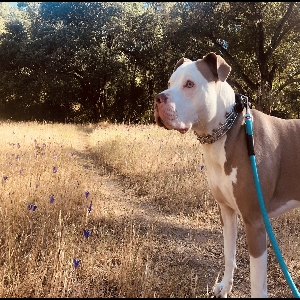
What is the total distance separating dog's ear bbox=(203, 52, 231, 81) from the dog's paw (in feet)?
5.74

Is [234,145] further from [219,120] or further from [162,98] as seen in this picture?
[162,98]

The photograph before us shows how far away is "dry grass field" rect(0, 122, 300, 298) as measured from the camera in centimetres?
277

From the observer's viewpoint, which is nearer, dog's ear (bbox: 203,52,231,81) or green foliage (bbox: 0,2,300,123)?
dog's ear (bbox: 203,52,231,81)

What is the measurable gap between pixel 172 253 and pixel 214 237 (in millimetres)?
789

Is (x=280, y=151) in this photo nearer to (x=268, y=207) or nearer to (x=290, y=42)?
(x=268, y=207)

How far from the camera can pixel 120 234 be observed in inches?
160

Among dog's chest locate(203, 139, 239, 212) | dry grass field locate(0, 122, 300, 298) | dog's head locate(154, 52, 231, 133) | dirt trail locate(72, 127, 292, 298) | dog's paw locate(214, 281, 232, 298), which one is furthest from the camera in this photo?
dirt trail locate(72, 127, 292, 298)

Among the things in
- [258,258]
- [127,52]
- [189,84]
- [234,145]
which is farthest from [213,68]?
[127,52]

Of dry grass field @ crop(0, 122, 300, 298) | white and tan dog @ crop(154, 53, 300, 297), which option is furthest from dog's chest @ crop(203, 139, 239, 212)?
dry grass field @ crop(0, 122, 300, 298)

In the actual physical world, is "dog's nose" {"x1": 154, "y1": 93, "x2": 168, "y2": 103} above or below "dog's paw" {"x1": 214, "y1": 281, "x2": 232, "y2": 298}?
above

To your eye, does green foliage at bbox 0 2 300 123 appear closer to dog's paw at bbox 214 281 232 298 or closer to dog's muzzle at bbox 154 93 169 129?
dog's paw at bbox 214 281 232 298

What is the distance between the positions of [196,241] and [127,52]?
2095 cm

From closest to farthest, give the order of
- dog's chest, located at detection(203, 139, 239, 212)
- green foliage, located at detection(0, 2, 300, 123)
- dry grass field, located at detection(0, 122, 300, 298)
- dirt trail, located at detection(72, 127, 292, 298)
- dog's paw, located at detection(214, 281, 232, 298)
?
dog's chest, located at detection(203, 139, 239, 212) → dry grass field, located at detection(0, 122, 300, 298) → dog's paw, located at detection(214, 281, 232, 298) → dirt trail, located at detection(72, 127, 292, 298) → green foliage, located at detection(0, 2, 300, 123)

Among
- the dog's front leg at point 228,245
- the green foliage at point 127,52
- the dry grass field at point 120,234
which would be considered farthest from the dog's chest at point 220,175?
the green foliage at point 127,52
